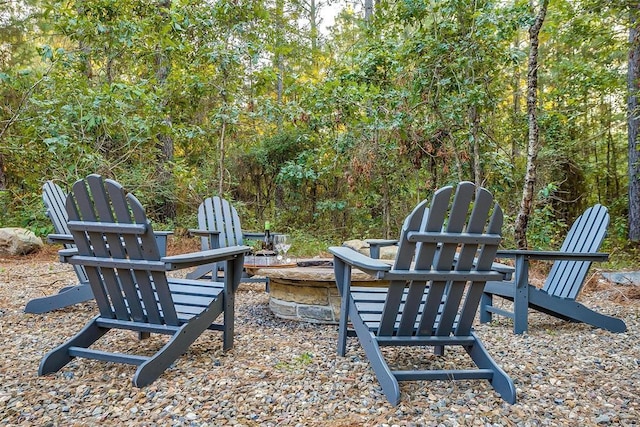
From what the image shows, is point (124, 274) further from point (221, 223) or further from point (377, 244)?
point (221, 223)

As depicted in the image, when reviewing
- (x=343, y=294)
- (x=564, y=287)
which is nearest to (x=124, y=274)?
(x=343, y=294)

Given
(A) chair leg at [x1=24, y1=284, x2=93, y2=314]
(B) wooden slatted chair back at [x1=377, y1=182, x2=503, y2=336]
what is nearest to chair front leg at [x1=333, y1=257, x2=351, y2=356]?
(B) wooden slatted chair back at [x1=377, y1=182, x2=503, y2=336]

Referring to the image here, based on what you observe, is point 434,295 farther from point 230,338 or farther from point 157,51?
point 157,51

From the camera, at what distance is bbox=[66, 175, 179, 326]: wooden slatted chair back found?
6.20ft

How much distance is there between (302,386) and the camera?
192cm

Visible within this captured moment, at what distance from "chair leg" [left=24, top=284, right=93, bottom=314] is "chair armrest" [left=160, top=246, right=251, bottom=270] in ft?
4.46

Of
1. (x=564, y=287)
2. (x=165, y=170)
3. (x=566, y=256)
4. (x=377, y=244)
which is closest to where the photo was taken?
(x=566, y=256)

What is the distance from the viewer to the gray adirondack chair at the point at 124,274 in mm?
1890

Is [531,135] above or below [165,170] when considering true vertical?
above

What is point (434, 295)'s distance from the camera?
1.90 metres

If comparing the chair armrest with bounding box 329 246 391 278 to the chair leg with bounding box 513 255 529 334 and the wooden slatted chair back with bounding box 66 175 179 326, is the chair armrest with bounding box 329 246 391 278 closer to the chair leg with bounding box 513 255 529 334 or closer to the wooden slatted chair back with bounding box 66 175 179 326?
the wooden slatted chair back with bounding box 66 175 179 326

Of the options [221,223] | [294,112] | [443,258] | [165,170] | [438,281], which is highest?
[294,112]

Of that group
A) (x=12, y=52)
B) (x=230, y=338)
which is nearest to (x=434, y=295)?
(x=230, y=338)

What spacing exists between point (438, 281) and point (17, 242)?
5.98m
